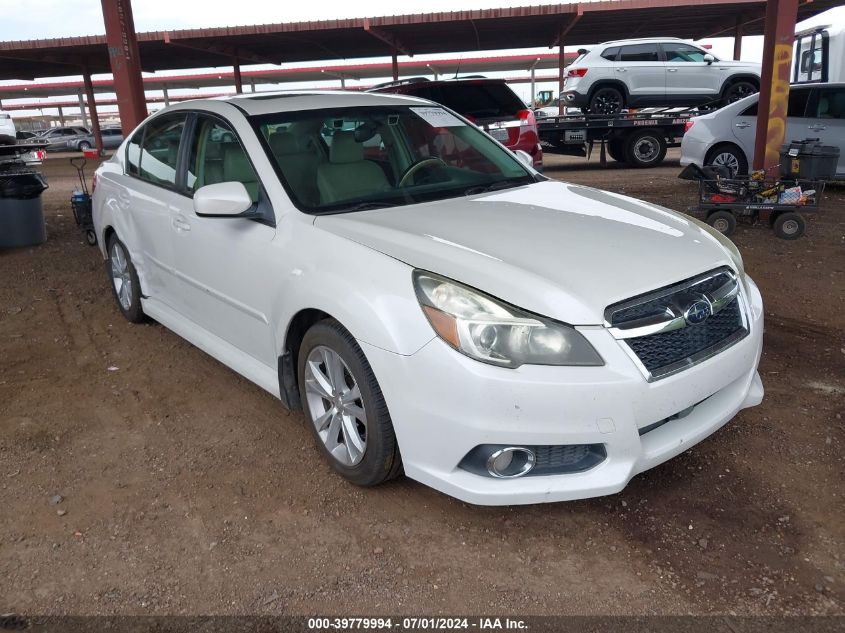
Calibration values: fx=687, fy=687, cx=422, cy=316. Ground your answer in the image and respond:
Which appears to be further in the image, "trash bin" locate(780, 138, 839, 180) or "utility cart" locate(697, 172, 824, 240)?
"trash bin" locate(780, 138, 839, 180)

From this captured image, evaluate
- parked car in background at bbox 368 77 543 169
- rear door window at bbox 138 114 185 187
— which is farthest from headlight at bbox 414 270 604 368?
parked car in background at bbox 368 77 543 169

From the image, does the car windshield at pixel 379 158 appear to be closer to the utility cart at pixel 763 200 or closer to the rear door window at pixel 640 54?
the utility cart at pixel 763 200

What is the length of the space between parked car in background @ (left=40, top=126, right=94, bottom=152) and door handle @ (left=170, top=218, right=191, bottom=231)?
36.8 meters

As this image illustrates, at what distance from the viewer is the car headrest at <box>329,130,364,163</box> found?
11.3 feet

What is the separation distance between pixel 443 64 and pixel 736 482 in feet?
124

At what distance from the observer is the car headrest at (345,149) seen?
3.43m

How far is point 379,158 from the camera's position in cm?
360

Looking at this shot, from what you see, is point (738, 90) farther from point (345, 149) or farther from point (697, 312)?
point (697, 312)

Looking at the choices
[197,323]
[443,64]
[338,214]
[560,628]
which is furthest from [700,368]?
[443,64]

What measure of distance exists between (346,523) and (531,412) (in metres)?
0.92

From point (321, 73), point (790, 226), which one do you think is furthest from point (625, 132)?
point (321, 73)

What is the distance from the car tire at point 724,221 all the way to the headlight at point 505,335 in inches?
234

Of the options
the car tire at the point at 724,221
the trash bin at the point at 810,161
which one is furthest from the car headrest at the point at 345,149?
the trash bin at the point at 810,161

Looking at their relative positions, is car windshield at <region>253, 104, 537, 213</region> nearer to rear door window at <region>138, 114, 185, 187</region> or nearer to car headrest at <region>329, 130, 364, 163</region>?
car headrest at <region>329, 130, 364, 163</region>
